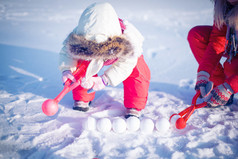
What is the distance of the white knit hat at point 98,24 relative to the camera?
76cm

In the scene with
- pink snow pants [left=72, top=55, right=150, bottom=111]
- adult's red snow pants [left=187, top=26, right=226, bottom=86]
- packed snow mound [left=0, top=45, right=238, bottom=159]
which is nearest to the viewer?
packed snow mound [left=0, top=45, right=238, bottom=159]

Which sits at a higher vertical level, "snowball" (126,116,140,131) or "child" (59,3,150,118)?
"child" (59,3,150,118)

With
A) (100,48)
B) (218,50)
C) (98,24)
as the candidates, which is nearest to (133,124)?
(100,48)

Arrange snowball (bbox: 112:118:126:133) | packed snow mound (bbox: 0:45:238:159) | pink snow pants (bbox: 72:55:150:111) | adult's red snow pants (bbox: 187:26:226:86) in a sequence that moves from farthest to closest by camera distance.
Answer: adult's red snow pants (bbox: 187:26:226:86)
pink snow pants (bbox: 72:55:150:111)
snowball (bbox: 112:118:126:133)
packed snow mound (bbox: 0:45:238:159)

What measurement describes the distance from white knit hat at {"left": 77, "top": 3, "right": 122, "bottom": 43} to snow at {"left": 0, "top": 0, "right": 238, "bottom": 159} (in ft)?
1.49

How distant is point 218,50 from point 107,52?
2.17ft

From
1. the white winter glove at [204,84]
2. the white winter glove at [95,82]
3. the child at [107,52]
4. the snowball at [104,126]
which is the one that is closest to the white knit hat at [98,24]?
the child at [107,52]

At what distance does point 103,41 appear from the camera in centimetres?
77

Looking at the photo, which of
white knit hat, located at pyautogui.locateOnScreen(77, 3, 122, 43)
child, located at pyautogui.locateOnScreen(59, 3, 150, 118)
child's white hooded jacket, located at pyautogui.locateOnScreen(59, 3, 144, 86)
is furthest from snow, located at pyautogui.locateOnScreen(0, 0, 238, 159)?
white knit hat, located at pyautogui.locateOnScreen(77, 3, 122, 43)

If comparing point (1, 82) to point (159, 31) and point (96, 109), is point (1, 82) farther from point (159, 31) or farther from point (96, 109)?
point (159, 31)

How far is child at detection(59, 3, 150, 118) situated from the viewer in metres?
0.77

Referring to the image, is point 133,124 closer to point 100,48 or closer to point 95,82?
point 95,82

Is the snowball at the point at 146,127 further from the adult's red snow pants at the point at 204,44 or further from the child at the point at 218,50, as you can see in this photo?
the adult's red snow pants at the point at 204,44

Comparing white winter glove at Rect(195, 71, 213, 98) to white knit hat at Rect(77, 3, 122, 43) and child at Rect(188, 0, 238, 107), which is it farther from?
white knit hat at Rect(77, 3, 122, 43)
